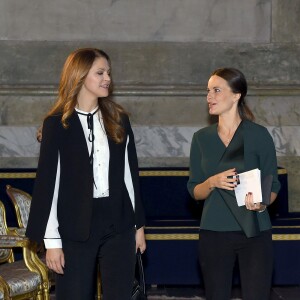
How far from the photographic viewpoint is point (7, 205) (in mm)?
9070

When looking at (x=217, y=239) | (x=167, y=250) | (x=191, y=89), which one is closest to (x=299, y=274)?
(x=167, y=250)

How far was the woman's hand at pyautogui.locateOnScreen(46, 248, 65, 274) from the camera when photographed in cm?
440

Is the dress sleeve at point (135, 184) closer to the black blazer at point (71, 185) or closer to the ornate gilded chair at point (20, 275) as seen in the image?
the black blazer at point (71, 185)

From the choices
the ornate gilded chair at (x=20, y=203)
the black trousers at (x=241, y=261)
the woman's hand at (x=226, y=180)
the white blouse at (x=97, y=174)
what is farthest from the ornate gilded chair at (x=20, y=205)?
the white blouse at (x=97, y=174)

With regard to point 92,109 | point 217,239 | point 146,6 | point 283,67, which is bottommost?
point 217,239

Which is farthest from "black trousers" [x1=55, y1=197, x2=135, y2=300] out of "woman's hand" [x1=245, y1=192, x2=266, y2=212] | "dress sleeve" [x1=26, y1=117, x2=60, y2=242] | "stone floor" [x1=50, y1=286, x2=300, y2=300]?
"stone floor" [x1=50, y1=286, x2=300, y2=300]

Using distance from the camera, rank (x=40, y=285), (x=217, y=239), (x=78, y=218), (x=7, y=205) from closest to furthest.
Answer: (x=78, y=218) → (x=217, y=239) → (x=40, y=285) → (x=7, y=205)

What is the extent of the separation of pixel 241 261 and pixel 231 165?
1.75ft

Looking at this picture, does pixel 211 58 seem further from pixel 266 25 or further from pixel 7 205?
pixel 7 205

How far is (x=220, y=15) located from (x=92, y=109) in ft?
18.6

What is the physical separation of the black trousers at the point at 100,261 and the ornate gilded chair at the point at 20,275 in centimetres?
167

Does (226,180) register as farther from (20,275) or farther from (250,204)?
(20,275)

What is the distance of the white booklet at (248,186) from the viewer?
4.90 meters

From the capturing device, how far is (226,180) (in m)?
4.93
